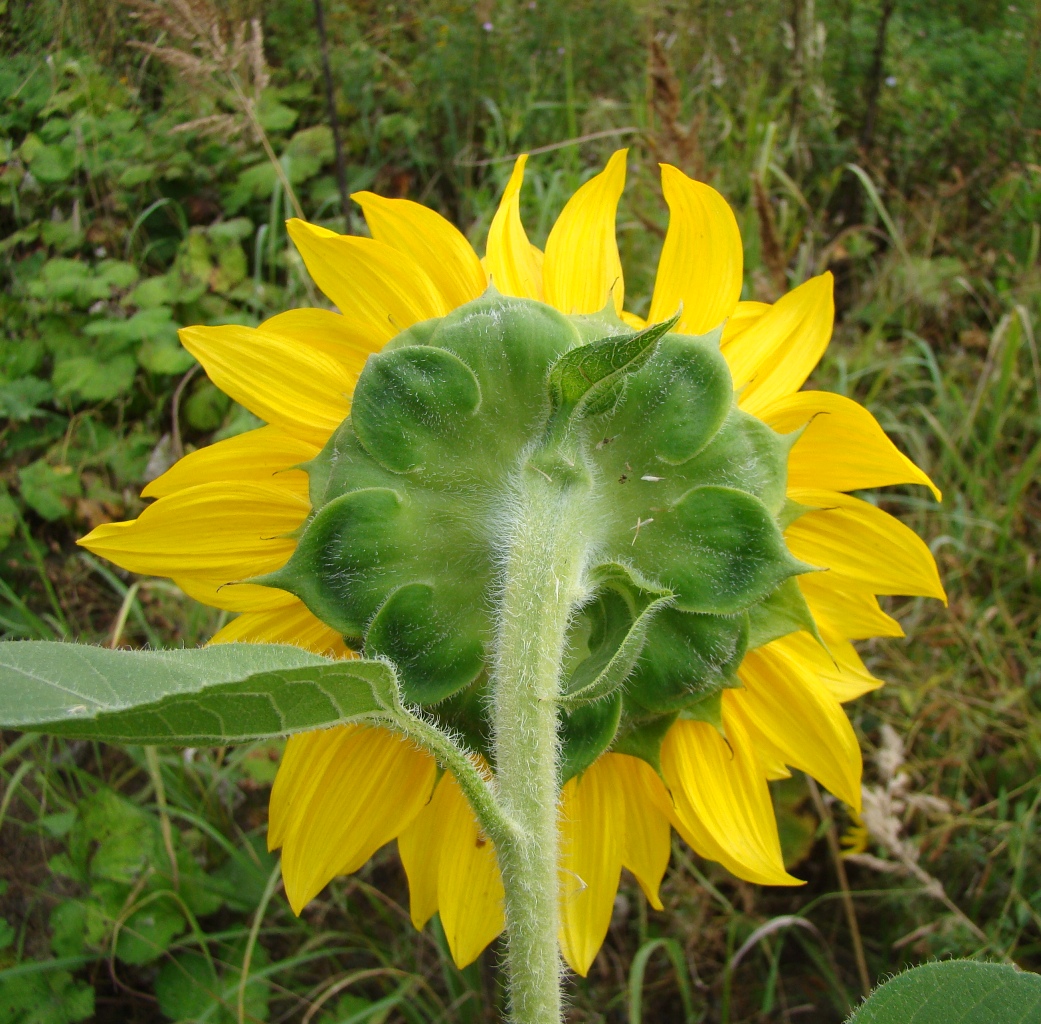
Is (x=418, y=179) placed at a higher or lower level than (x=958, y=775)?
higher

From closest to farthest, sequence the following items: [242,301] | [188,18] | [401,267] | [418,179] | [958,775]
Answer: [401,267], [188,18], [958,775], [242,301], [418,179]

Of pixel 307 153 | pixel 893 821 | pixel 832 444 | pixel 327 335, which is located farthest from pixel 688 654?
pixel 307 153

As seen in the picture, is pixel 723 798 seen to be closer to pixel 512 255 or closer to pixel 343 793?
pixel 343 793

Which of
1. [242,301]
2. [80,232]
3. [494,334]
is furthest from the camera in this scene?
[242,301]

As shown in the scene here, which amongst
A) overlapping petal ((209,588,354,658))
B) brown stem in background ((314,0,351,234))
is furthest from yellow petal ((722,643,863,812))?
brown stem in background ((314,0,351,234))

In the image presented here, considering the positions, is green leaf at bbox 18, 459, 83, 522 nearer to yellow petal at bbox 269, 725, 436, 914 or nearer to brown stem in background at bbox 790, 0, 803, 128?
yellow petal at bbox 269, 725, 436, 914

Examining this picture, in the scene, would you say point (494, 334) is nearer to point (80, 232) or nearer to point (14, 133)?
point (14, 133)

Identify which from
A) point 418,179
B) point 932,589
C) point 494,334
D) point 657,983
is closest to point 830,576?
point 932,589
